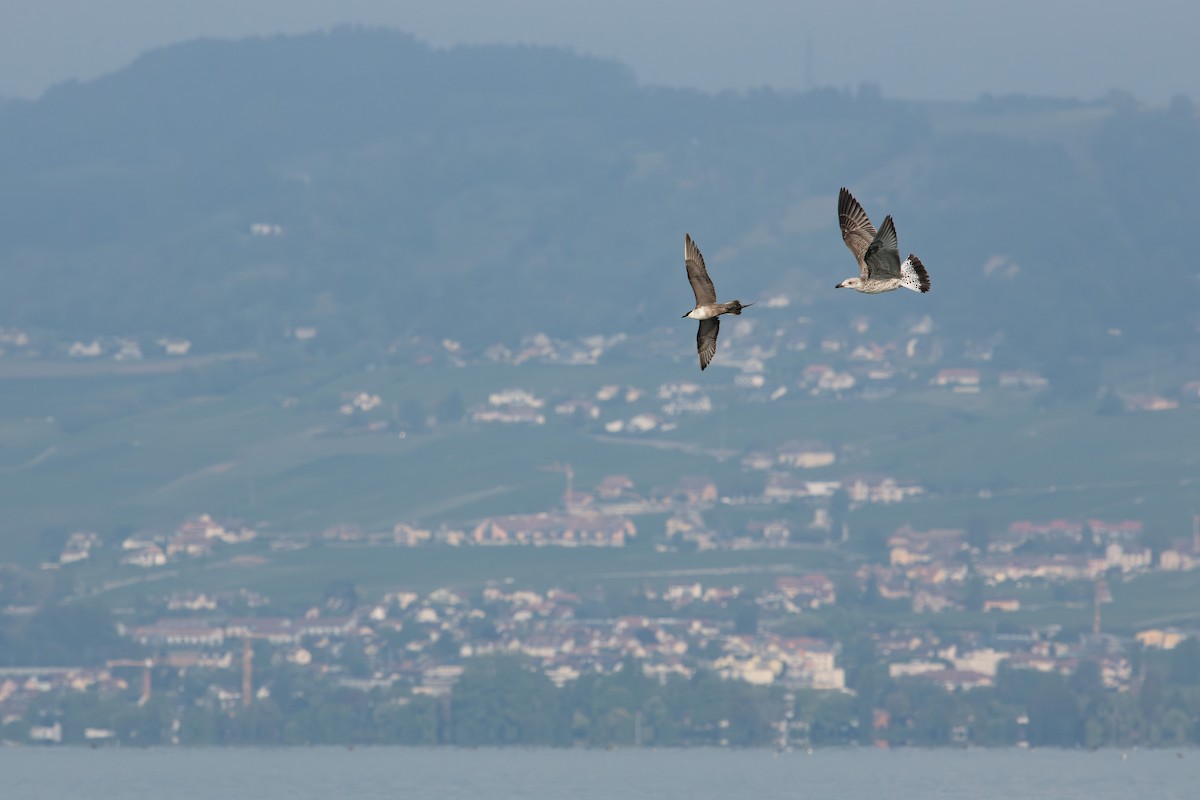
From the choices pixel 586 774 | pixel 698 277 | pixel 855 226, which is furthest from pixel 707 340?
pixel 586 774

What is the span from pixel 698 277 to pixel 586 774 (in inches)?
3663

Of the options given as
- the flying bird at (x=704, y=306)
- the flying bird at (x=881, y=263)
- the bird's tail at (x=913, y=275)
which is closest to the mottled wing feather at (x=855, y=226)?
the flying bird at (x=881, y=263)

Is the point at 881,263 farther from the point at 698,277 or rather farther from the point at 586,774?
the point at 586,774

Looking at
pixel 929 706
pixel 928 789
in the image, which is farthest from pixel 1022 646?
pixel 928 789

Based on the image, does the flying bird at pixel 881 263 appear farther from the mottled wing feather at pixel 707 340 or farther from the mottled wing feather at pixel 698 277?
the mottled wing feather at pixel 707 340

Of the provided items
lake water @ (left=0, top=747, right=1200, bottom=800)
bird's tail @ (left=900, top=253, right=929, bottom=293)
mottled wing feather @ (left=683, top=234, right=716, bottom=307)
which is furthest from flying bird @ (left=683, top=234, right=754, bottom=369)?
lake water @ (left=0, top=747, right=1200, bottom=800)

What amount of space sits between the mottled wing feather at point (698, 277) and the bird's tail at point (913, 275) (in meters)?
1.78

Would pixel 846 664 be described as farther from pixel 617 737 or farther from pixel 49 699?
pixel 49 699

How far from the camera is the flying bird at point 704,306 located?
25594 mm

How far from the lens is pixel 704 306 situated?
26.0 m

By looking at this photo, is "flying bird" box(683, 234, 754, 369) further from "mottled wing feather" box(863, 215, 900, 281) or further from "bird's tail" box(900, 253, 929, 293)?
"bird's tail" box(900, 253, 929, 293)

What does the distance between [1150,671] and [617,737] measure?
104 ft

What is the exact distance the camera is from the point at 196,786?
110 meters

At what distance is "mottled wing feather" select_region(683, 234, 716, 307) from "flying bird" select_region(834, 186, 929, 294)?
126 cm
